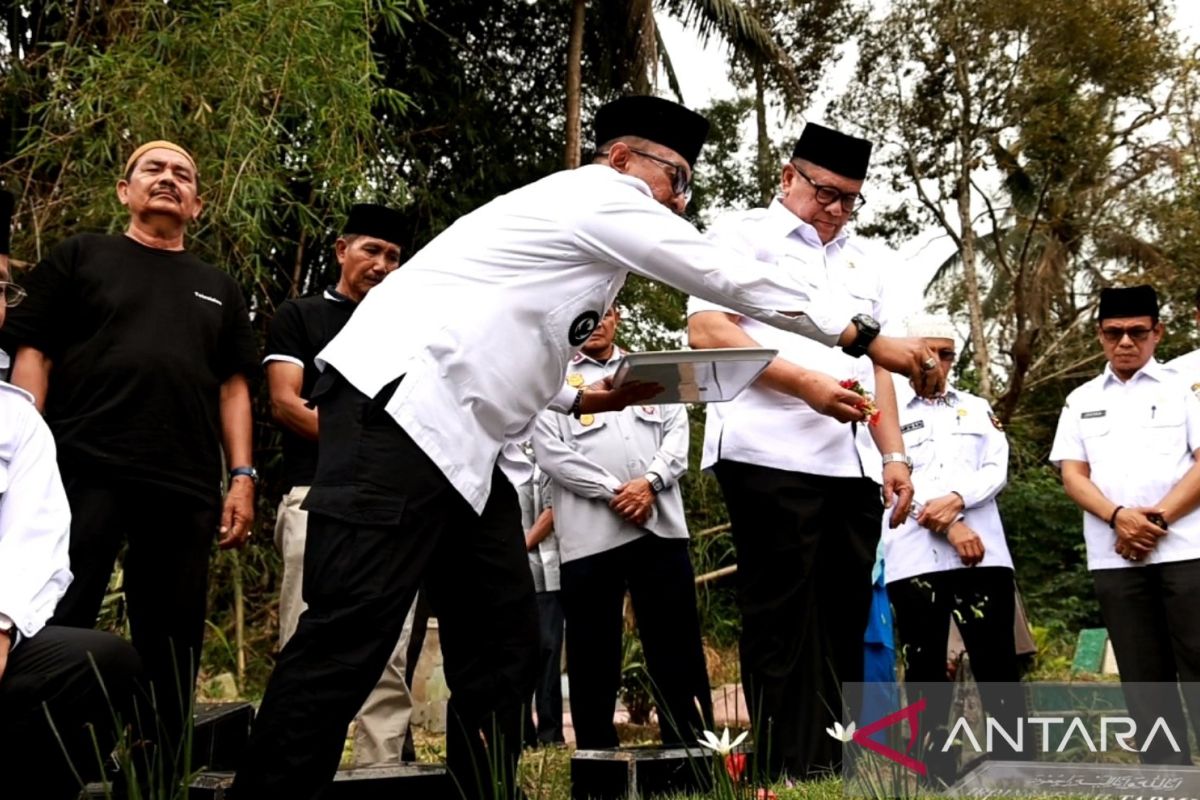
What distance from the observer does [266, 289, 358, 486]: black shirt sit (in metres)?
5.05

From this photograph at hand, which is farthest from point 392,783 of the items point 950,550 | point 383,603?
point 950,550

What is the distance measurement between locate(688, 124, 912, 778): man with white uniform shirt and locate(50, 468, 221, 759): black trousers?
1.60m

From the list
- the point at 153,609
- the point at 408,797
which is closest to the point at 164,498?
the point at 153,609

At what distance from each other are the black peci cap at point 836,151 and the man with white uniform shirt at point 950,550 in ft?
4.46

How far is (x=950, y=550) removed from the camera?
5766 mm

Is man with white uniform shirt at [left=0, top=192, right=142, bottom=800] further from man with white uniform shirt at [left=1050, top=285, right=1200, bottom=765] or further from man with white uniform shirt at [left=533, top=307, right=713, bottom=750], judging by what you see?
man with white uniform shirt at [left=1050, top=285, right=1200, bottom=765]

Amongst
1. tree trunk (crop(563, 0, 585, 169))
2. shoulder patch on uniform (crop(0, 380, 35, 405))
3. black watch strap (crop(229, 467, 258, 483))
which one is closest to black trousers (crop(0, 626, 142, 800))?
shoulder patch on uniform (crop(0, 380, 35, 405))

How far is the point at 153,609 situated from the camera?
4.14 m

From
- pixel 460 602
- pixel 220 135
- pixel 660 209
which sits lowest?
pixel 460 602

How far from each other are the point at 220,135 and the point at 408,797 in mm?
4741

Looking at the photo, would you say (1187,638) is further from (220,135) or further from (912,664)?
(220,135)

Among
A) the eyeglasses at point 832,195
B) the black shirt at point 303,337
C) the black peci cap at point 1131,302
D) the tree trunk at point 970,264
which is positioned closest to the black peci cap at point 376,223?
the black shirt at point 303,337

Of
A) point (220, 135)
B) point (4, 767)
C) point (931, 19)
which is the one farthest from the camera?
point (931, 19)

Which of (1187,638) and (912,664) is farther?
(912,664)
